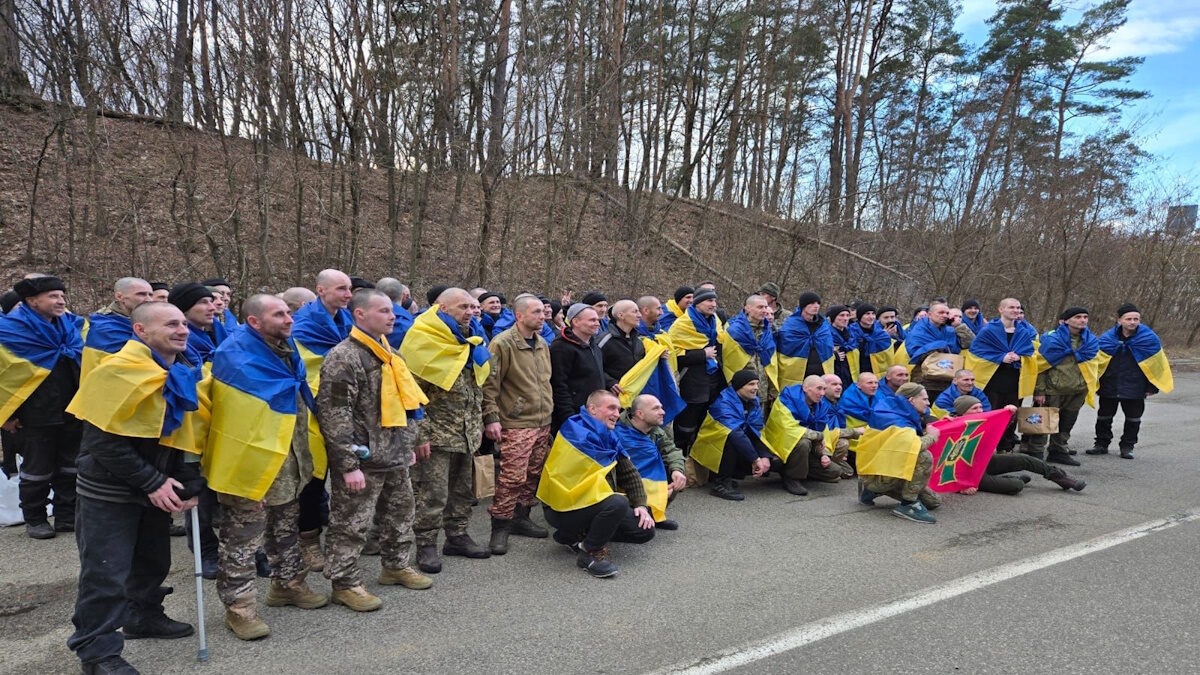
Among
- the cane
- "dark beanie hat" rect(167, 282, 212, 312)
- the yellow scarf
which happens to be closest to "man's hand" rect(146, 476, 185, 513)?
the cane

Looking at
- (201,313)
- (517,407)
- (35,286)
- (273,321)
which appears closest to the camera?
(273,321)

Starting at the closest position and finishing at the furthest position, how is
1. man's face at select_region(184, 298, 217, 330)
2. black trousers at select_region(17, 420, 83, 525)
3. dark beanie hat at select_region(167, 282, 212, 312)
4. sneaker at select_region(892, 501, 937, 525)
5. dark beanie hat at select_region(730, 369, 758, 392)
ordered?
1. dark beanie hat at select_region(167, 282, 212, 312)
2. man's face at select_region(184, 298, 217, 330)
3. black trousers at select_region(17, 420, 83, 525)
4. sneaker at select_region(892, 501, 937, 525)
5. dark beanie hat at select_region(730, 369, 758, 392)

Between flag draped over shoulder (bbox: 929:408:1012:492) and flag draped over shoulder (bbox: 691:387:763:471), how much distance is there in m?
1.66

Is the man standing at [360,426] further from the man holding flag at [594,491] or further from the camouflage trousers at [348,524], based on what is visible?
the man holding flag at [594,491]

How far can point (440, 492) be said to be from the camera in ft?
16.1

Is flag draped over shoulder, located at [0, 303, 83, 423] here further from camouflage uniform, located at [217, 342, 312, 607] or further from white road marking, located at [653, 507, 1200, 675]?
white road marking, located at [653, 507, 1200, 675]

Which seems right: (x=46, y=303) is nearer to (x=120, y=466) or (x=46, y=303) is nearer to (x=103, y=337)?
(x=103, y=337)

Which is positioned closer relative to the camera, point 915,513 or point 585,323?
point 585,323

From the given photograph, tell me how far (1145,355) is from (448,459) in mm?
9052

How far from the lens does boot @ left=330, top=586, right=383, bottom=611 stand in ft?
13.5

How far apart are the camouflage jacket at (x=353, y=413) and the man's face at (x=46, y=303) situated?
9.47 ft

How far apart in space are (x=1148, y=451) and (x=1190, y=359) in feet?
55.5

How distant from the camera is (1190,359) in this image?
21.8 metres

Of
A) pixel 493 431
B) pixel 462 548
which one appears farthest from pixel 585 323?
pixel 462 548
